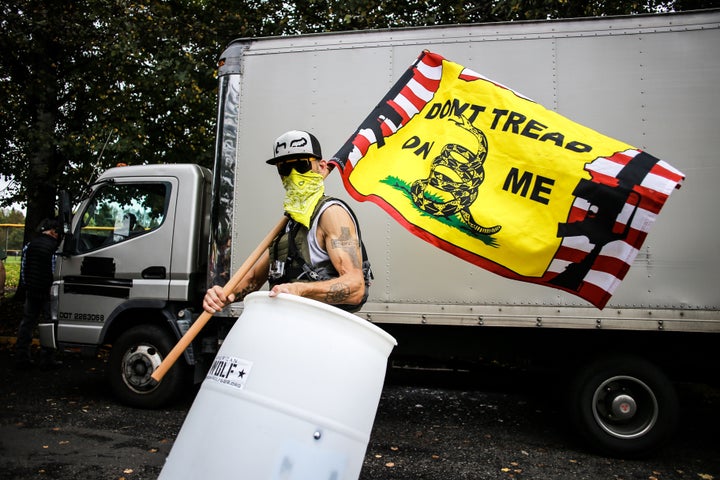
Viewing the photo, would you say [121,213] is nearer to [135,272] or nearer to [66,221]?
[66,221]

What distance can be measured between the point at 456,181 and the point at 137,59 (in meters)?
8.42

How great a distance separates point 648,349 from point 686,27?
270 cm

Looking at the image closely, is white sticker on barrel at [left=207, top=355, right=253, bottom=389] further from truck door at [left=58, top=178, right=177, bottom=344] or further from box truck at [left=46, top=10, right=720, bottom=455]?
truck door at [left=58, top=178, right=177, bottom=344]

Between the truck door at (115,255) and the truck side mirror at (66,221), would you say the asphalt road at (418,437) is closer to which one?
the truck door at (115,255)

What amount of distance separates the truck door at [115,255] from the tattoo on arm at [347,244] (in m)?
3.84

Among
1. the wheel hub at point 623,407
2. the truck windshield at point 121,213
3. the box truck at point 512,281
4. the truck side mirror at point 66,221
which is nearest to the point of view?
the box truck at point 512,281

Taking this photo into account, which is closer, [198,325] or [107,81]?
[198,325]

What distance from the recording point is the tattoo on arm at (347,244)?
7.80ft

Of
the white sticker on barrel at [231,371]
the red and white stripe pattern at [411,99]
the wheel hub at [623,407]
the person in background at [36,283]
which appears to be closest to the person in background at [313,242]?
the white sticker on barrel at [231,371]

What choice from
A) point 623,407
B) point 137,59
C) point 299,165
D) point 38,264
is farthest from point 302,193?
point 137,59

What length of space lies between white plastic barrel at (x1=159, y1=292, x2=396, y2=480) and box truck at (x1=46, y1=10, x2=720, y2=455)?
9.33 feet

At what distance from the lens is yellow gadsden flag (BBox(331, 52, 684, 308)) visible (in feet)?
8.81

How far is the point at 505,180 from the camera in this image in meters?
2.92

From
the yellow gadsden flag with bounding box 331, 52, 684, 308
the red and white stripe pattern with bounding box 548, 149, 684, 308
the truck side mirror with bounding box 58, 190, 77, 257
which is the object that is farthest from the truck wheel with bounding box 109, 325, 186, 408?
the red and white stripe pattern with bounding box 548, 149, 684, 308
